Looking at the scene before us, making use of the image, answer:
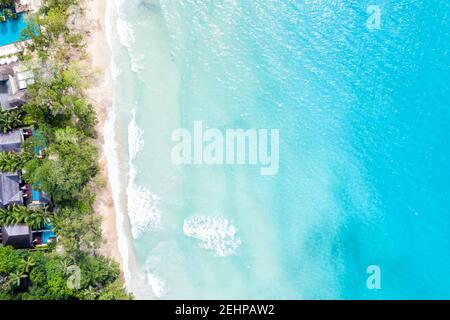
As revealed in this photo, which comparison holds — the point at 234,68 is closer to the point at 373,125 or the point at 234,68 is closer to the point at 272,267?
the point at 373,125

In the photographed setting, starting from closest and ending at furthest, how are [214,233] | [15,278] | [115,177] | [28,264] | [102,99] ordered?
[15,278] → [28,264] → [214,233] → [115,177] → [102,99]

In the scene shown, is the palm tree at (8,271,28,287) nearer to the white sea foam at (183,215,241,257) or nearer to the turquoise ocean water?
the turquoise ocean water

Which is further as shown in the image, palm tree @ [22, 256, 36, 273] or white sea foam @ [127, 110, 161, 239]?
white sea foam @ [127, 110, 161, 239]

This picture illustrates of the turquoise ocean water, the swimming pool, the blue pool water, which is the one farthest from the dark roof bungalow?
the turquoise ocean water

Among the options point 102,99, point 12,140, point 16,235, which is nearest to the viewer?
point 16,235

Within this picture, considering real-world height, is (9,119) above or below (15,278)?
above

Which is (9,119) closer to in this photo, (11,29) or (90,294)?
(11,29)

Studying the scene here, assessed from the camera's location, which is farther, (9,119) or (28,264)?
(9,119)

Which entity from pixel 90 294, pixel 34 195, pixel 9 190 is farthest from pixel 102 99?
pixel 90 294
